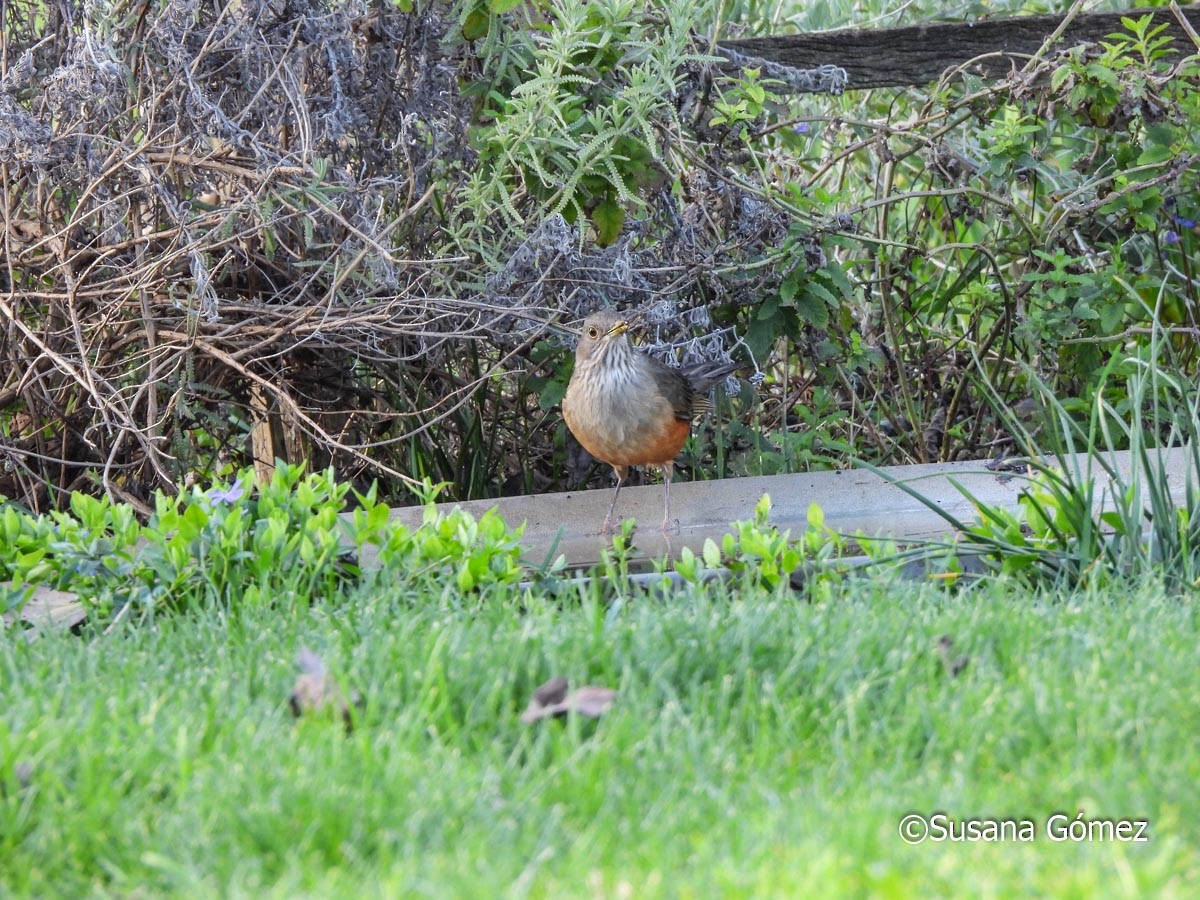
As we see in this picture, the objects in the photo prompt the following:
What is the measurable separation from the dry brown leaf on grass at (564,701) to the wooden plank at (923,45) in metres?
3.45

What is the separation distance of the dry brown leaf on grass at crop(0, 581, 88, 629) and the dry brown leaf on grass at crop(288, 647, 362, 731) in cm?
91

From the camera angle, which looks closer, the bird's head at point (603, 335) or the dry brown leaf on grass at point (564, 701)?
the dry brown leaf on grass at point (564, 701)

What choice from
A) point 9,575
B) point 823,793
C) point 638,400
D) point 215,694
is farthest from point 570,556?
point 823,793

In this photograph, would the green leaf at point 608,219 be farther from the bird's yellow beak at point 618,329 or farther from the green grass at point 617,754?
the green grass at point 617,754

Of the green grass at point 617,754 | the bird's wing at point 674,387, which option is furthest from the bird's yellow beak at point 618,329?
the green grass at point 617,754

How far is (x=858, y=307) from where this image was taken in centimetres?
591

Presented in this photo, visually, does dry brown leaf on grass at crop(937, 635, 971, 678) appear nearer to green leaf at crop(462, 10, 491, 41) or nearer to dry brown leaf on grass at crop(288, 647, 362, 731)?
dry brown leaf on grass at crop(288, 647, 362, 731)

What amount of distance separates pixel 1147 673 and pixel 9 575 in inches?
102

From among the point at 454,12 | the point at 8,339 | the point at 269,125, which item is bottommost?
the point at 8,339

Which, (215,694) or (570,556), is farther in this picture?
(570,556)

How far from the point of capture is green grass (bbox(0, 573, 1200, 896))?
167cm

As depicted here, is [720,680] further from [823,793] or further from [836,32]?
[836,32]

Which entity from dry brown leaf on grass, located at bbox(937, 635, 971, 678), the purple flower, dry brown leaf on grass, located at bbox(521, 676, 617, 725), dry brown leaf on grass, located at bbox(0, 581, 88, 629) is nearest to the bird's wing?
the purple flower

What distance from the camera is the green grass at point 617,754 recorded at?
1673 millimetres
